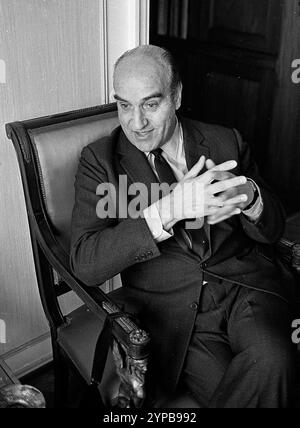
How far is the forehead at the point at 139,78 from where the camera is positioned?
1.37 m

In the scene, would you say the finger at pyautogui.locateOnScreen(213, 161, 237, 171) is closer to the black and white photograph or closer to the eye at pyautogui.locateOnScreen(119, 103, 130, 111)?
the black and white photograph

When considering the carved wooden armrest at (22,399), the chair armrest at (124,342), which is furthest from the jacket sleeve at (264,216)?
the carved wooden armrest at (22,399)

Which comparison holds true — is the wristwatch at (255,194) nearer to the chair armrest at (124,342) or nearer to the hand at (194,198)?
the hand at (194,198)

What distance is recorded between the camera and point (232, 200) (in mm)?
1305

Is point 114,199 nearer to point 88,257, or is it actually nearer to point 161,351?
Answer: point 88,257

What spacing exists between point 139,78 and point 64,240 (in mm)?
497

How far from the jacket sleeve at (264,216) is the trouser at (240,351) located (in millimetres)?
158

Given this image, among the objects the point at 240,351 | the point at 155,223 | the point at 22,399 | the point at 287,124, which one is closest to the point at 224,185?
the point at 155,223

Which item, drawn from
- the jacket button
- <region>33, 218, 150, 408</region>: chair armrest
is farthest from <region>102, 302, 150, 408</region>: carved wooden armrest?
the jacket button

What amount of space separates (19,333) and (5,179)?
587 millimetres

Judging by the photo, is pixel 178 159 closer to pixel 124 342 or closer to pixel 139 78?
pixel 139 78

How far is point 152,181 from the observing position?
1.45 metres

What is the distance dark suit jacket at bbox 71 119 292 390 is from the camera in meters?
1.32
